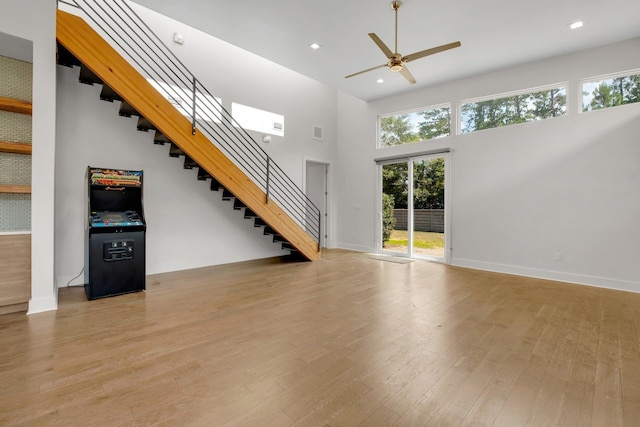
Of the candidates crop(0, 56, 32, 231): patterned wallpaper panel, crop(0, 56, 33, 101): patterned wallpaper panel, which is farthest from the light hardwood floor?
crop(0, 56, 33, 101): patterned wallpaper panel

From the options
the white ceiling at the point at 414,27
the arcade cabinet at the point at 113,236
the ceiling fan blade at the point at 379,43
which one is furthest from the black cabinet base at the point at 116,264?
the ceiling fan blade at the point at 379,43

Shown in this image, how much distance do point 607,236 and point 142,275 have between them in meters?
6.89

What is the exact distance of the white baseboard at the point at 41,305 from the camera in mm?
3039

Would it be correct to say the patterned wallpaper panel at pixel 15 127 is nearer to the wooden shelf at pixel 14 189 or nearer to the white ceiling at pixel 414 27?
the wooden shelf at pixel 14 189

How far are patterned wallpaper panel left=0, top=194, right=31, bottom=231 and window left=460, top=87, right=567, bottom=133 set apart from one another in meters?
7.26

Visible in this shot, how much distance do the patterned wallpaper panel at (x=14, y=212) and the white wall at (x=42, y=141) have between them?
0.71 m

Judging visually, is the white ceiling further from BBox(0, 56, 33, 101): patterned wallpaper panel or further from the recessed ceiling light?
BBox(0, 56, 33, 101): patterned wallpaper panel

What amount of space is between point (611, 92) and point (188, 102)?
23.1ft

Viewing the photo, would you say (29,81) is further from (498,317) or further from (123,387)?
(498,317)

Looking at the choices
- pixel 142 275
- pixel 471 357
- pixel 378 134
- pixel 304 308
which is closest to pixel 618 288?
pixel 471 357

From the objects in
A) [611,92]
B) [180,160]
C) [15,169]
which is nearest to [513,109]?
[611,92]

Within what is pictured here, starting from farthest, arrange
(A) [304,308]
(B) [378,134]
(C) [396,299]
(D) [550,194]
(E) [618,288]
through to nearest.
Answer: (B) [378,134] → (D) [550,194] → (E) [618,288] → (C) [396,299] → (A) [304,308]

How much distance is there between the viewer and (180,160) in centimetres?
503

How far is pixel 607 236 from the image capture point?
4469 mm
